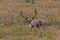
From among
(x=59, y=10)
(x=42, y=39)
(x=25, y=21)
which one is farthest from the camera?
(x=59, y=10)

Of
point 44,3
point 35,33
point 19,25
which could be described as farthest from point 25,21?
point 44,3

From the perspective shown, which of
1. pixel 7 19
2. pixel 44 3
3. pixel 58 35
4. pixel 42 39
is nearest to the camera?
pixel 42 39

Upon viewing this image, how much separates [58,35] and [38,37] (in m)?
0.99

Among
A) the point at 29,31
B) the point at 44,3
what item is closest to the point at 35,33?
the point at 29,31

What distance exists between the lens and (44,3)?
18.2m

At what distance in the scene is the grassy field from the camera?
11.3m

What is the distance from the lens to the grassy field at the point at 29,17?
37.2 feet

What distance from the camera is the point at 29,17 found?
1418cm

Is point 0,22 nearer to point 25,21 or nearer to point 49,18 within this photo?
point 25,21

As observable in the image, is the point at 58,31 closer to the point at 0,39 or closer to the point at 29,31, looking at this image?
the point at 29,31

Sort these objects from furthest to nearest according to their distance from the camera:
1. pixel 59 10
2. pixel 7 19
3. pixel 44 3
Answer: pixel 44 3 → pixel 59 10 → pixel 7 19

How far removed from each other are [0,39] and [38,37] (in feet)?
4.65

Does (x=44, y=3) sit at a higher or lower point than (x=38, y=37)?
lower

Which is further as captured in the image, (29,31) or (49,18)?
(49,18)
